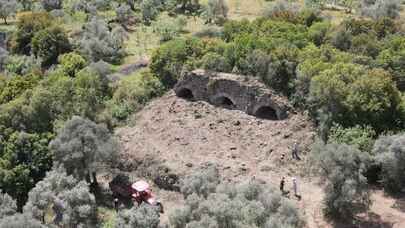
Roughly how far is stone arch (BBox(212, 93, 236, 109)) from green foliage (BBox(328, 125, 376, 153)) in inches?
484

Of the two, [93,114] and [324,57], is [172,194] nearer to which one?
[93,114]

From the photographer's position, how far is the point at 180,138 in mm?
53500

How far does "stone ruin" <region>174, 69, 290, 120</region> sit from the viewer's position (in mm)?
54438

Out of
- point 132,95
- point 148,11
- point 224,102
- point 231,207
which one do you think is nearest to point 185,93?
point 224,102

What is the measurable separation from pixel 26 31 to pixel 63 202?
164ft

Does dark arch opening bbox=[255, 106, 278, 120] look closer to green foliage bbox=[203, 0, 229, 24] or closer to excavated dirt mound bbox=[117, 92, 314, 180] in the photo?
excavated dirt mound bbox=[117, 92, 314, 180]

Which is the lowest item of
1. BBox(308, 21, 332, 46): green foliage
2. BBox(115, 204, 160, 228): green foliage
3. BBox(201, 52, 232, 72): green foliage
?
BBox(115, 204, 160, 228): green foliage

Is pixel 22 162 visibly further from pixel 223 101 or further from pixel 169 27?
pixel 169 27

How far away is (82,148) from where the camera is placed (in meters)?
46.6

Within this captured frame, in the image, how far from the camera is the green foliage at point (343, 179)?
41.0 metres

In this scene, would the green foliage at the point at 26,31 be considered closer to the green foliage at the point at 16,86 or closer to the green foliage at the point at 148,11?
the green foliage at the point at 148,11

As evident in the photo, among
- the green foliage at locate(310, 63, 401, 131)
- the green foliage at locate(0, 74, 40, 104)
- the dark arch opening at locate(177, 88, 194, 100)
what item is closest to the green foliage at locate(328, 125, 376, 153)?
the green foliage at locate(310, 63, 401, 131)

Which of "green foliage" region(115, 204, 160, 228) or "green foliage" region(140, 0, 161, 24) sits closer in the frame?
"green foliage" region(115, 204, 160, 228)

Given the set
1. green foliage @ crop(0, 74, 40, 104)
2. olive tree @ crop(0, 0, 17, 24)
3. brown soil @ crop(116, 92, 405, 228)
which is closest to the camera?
brown soil @ crop(116, 92, 405, 228)
